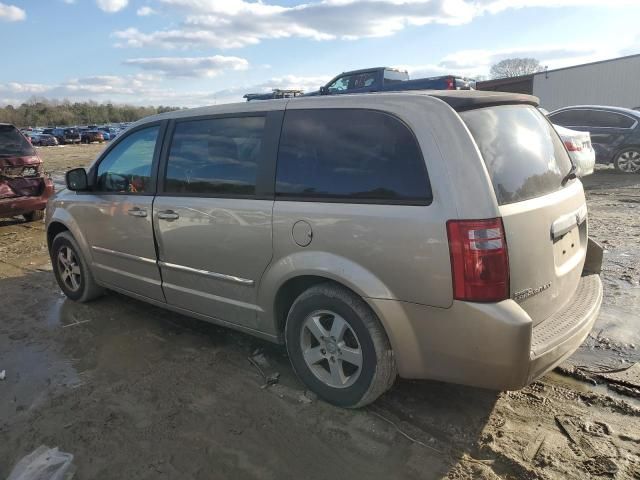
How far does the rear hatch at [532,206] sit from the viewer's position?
253 cm

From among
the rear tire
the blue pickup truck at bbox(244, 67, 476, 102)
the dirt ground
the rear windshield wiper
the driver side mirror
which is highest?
the blue pickup truck at bbox(244, 67, 476, 102)

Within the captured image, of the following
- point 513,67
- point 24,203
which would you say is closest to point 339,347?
point 24,203

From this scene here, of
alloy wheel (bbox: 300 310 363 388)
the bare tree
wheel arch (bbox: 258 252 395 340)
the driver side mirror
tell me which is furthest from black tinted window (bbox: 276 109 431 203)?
the bare tree

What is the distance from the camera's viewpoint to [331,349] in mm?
3018

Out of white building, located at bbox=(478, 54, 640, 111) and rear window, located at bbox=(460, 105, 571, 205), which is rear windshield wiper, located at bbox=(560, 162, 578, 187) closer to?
rear window, located at bbox=(460, 105, 571, 205)

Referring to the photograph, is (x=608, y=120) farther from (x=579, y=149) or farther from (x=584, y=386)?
(x=584, y=386)

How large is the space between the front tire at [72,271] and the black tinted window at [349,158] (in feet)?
8.77

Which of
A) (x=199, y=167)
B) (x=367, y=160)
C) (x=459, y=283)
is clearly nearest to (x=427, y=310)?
(x=459, y=283)

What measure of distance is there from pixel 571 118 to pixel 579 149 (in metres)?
3.21

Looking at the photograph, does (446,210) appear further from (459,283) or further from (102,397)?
(102,397)

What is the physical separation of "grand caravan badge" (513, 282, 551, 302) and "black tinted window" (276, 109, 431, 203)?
0.65 m

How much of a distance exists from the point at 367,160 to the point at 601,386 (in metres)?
2.06

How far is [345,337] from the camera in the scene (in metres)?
2.98

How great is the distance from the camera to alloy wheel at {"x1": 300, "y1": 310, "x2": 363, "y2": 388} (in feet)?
9.61
